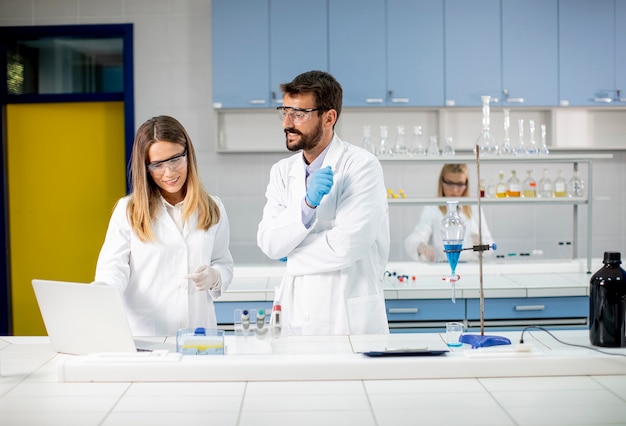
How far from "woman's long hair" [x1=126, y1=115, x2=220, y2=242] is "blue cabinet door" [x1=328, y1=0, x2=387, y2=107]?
6.92ft

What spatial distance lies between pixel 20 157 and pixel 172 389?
12.3ft

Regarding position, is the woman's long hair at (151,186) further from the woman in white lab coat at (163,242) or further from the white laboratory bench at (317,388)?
the white laboratory bench at (317,388)

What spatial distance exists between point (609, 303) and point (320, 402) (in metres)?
0.88

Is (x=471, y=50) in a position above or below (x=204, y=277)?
above

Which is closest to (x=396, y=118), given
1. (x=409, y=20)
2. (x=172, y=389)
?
(x=409, y=20)

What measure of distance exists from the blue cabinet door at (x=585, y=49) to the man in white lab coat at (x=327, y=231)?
242 centimetres

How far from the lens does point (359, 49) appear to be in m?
4.49

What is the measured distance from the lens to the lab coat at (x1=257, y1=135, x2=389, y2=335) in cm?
252

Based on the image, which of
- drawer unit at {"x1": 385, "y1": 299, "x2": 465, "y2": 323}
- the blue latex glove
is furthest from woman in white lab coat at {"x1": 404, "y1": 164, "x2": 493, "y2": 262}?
the blue latex glove

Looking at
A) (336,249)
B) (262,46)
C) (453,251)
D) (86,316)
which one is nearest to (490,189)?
(262,46)

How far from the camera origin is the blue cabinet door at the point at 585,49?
4531 millimetres

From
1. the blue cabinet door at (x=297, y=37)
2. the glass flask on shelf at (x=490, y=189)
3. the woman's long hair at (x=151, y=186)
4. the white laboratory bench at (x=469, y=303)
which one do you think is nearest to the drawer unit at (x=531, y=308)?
the white laboratory bench at (x=469, y=303)

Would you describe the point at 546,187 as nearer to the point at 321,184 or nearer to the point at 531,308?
the point at 531,308

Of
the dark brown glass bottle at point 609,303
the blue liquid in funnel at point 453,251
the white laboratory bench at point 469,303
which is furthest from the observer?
the white laboratory bench at point 469,303
